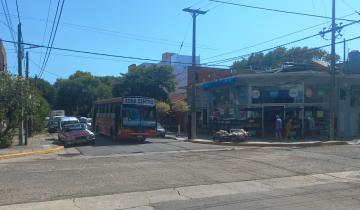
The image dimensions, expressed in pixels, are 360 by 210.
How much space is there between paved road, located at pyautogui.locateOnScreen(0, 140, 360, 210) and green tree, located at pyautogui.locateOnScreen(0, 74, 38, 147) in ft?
31.7

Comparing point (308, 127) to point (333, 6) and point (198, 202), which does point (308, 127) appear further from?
point (198, 202)

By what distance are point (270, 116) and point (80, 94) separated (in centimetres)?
6230

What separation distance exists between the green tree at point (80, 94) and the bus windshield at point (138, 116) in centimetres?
5999

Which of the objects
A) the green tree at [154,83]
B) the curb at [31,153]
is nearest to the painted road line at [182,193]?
the curb at [31,153]

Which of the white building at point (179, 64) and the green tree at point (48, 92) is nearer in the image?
the white building at point (179, 64)

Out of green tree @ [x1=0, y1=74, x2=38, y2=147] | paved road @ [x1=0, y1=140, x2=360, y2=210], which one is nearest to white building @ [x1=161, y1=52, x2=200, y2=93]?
green tree @ [x1=0, y1=74, x2=38, y2=147]

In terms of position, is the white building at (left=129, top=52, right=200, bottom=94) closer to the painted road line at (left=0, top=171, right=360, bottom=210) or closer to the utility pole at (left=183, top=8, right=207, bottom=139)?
the utility pole at (left=183, top=8, right=207, bottom=139)

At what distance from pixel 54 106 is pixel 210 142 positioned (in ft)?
236

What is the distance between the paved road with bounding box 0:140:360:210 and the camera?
1124 centimetres

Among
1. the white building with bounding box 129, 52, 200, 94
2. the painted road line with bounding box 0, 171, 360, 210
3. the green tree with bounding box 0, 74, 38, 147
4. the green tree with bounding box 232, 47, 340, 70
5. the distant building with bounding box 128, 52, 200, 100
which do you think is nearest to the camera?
the painted road line with bounding box 0, 171, 360, 210

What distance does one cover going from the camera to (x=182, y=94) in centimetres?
6450

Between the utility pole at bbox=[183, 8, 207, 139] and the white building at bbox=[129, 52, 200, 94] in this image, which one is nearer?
the utility pole at bbox=[183, 8, 207, 139]

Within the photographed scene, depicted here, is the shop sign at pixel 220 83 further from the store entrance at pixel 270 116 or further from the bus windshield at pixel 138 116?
the bus windshield at pixel 138 116

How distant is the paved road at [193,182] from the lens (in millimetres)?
11242
